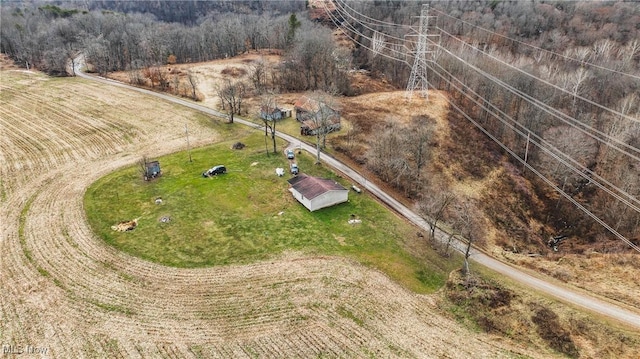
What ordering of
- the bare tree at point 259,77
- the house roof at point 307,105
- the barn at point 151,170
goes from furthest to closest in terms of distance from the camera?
the bare tree at point 259,77 → the house roof at point 307,105 → the barn at point 151,170

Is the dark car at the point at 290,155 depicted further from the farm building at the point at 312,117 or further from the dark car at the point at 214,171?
the dark car at the point at 214,171

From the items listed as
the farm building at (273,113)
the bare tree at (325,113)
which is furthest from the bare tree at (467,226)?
the farm building at (273,113)

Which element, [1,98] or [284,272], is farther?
[1,98]

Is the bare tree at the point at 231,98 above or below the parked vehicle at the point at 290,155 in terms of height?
above

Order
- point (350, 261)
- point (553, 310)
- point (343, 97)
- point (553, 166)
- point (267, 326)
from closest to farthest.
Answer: point (267, 326) → point (553, 310) → point (350, 261) → point (553, 166) → point (343, 97)

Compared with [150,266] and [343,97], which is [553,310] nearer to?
[150,266]

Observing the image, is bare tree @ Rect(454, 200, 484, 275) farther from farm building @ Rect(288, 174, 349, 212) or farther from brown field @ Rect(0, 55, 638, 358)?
farm building @ Rect(288, 174, 349, 212)

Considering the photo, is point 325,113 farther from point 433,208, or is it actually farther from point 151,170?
point 151,170

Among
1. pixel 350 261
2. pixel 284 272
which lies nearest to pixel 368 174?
pixel 350 261
